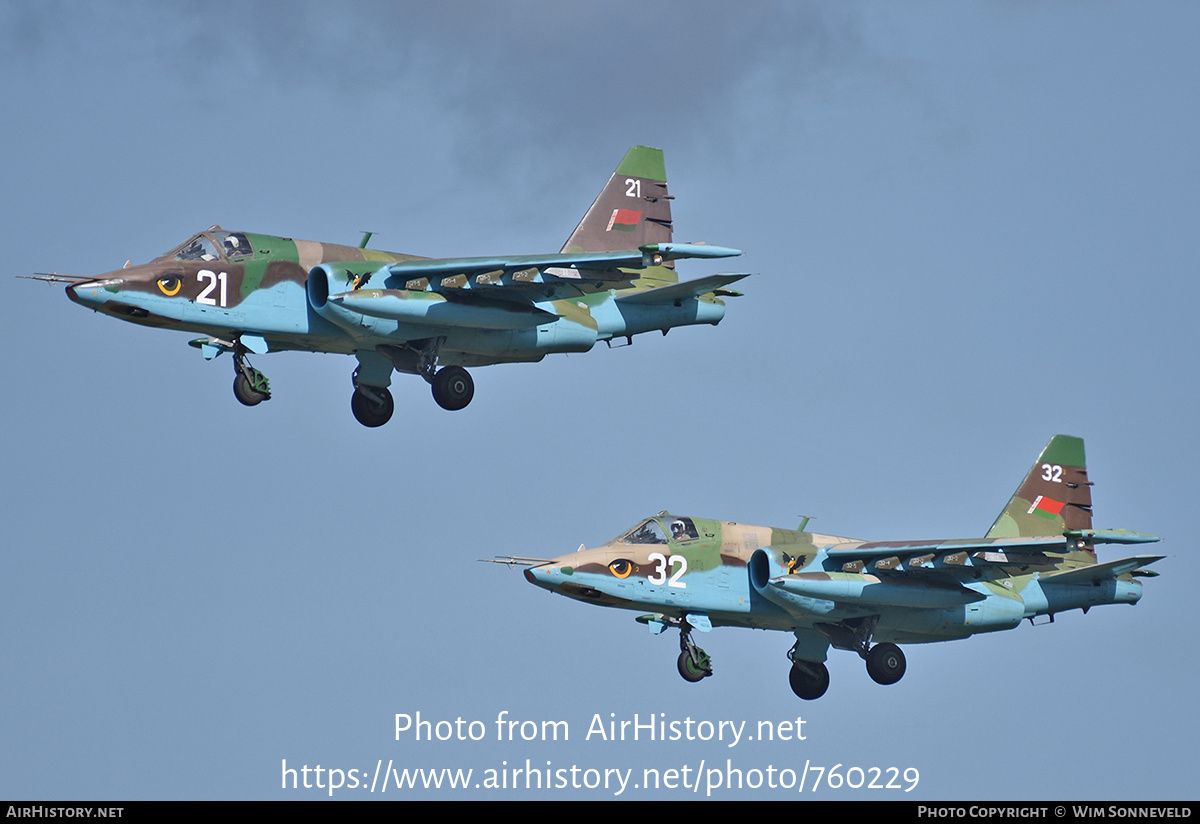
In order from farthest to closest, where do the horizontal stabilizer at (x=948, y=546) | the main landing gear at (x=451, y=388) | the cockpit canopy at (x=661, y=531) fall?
1. the cockpit canopy at (x=661, y=531)
2. the main landing gear at (x=451, y=388)
3. the horizontal stabilizer at (x=948, y=546)

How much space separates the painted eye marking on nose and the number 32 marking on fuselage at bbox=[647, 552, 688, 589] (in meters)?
0.51

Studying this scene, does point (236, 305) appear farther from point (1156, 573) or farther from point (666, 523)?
point (1156, 573)

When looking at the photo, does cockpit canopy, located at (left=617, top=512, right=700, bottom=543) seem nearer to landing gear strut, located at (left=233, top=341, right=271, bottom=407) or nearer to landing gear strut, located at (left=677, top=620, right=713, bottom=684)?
landing gear strut, located at (left=677, top=620, right=713, bottom=684)

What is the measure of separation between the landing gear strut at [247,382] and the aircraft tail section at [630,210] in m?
9.12

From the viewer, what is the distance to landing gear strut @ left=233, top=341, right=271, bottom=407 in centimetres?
4096

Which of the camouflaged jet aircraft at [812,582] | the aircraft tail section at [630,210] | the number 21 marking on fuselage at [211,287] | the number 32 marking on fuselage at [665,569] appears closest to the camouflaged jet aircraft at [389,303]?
the number 21 marking on fuselage at [211,287]

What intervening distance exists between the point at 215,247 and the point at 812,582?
46.9 ft

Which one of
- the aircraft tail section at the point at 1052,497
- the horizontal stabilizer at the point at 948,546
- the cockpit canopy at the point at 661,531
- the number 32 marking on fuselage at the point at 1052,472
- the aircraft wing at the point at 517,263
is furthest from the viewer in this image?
the number 32 marking on fuselage at the point at 1052,472

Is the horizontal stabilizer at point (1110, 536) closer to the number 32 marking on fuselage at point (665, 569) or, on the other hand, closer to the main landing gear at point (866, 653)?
the main landing gear at point (866, 653)

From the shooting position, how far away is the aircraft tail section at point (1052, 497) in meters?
49.9

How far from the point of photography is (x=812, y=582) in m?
42.8

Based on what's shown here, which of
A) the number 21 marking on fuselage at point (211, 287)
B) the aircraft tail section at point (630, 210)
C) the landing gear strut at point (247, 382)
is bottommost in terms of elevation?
the landing gear strut at point (247, 382)

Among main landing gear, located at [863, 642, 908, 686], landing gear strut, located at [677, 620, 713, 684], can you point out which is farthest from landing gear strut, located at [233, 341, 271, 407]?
main landing gear, located at [863, 642, 908, 686]
